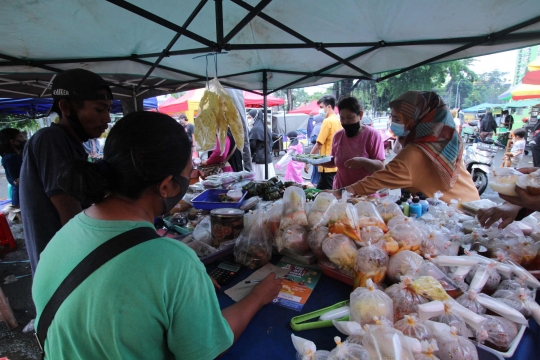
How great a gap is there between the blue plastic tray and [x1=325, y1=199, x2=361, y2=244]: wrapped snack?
47.6 inches

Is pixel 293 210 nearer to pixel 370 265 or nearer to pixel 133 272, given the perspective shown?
pixel 370 265

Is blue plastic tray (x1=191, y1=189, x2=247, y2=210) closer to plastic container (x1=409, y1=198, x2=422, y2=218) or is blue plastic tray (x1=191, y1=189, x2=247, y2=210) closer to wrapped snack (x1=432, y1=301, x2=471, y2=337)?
plastic container (x1=409, y1=198, x2=422, y2=218)

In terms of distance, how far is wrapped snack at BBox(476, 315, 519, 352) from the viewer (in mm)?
921

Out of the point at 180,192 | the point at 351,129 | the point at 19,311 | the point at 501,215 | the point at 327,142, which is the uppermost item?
the point at 351,129

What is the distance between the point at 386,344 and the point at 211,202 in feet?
6.67

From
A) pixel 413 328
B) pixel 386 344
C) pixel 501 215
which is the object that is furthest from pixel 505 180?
pixel 386 344

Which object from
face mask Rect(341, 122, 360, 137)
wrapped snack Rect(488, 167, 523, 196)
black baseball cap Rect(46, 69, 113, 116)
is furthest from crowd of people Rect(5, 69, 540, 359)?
face mask Rect(341, 122, 360, 137)

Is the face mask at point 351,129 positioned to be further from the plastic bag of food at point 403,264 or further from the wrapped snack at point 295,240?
the plastic bag of food at point 403,264

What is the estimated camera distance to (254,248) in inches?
59.6

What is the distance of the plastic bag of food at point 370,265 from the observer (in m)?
1.17

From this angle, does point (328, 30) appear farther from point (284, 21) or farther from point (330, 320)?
point (330, 320)

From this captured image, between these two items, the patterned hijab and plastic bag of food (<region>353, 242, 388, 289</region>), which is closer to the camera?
plastic bag of food (<region>353, 242, 388, 289</region>)

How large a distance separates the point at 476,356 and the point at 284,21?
250 centimetres

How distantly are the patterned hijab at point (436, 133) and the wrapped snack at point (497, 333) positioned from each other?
1.47m
